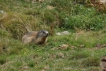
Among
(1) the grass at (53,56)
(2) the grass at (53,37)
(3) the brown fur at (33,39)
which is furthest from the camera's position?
(3) the brown fur at (33,39)

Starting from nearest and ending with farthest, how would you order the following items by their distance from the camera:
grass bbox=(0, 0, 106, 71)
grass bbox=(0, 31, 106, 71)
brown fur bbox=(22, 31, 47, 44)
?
grass bbox=(0, 31, 106, 71) < grass bbox=(0, 0, 106, 71) < brown fur bbox=(22, 31, 47, 44)

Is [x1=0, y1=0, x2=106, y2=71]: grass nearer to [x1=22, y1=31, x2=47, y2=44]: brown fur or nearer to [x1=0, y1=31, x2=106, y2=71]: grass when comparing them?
[x1=0, y1=31, x2=106, y2=71]: grass

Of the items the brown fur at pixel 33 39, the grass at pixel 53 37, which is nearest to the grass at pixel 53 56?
the grass at pixel 53 37

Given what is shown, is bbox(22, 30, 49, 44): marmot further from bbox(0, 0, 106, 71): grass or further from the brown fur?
bbox(0, 0, 106, 71): grass

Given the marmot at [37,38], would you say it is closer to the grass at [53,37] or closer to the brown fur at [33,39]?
the brown fur at [33,39]

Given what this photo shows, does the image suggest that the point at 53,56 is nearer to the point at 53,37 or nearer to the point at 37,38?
the point at 37,38

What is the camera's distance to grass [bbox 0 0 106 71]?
834cm

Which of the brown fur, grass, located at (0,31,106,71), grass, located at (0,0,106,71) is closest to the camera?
grass, located at (0,31,106,71)

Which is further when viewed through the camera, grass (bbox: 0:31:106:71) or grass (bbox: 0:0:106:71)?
grass (bbox: 0:0:106:71)

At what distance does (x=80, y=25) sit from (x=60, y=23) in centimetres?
73

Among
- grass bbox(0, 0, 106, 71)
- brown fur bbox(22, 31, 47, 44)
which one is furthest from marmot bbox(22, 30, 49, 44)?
grass bbox(0, 0, 106, 71)

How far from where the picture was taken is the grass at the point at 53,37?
8336 mm

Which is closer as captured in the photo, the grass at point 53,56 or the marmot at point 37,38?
the grass at point 53,56

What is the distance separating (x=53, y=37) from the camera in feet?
36.8
